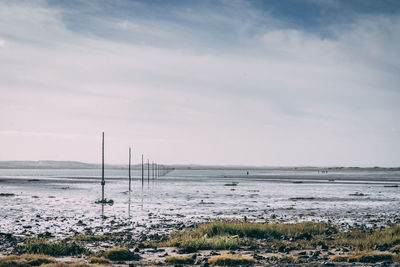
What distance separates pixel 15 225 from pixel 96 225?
558cm

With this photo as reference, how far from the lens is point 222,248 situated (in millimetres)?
19812

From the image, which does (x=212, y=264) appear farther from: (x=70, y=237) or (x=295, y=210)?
(x=295, y=210)

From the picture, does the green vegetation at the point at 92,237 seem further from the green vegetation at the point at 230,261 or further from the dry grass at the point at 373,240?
the dry grass at the point at 373,240

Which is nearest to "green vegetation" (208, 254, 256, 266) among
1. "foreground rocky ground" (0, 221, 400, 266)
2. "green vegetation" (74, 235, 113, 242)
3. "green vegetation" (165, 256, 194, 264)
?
"foreground rocky ground" (0, 221, 400, 266)

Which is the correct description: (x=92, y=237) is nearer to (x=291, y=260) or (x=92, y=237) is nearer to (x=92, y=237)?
(x=92, y=237)

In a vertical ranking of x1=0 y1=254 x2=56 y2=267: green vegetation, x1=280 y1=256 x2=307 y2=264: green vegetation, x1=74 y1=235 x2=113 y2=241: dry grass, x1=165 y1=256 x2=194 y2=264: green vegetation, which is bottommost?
x1=74 y1=235 x2=113 y2=241: dry grass

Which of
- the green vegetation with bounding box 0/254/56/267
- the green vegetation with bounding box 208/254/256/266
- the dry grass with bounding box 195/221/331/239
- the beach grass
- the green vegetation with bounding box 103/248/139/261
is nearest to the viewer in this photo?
the green vegetation with bounding box 0/254/56/267

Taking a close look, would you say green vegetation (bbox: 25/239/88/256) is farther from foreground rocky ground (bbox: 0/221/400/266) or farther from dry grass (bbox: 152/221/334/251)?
dry grass (bbox: 152/221/334/251)

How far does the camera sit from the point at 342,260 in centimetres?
1669

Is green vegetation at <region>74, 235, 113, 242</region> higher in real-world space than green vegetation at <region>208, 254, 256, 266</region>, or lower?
lower

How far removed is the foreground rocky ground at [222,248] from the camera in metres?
16.3

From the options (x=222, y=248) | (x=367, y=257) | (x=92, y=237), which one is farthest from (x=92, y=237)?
(x=367, y=257)

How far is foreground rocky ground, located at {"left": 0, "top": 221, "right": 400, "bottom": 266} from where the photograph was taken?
16.3 meters

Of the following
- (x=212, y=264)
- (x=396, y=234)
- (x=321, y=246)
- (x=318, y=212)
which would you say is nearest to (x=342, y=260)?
(x=321, y=246)
